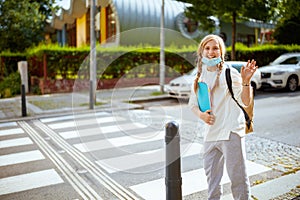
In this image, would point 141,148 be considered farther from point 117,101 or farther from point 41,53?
point 41,53

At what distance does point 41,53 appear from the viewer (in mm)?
14508

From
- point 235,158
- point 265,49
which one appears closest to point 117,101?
point 235,158

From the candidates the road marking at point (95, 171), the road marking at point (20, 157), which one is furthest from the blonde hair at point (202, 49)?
the road marking at point (20, 157)

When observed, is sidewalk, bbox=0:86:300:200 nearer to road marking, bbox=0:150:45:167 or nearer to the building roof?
road marking, bbox=0:150:45:167

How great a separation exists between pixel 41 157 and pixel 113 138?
1640 mm

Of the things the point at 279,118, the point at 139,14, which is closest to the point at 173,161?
the point at 279,118

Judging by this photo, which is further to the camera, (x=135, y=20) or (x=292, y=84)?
(x=135, y=20)

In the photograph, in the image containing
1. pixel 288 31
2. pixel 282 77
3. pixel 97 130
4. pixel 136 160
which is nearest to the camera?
pixel 136 160

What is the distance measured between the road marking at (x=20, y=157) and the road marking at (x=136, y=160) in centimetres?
116

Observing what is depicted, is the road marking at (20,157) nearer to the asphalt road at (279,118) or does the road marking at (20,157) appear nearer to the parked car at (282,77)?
the asphalt road at (279,118)

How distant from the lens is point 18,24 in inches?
724

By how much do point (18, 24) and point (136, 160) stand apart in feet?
53.5

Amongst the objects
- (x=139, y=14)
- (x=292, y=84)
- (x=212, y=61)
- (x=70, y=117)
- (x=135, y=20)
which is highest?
(x=139, y=14)

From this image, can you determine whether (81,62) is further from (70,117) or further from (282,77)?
(282,77)
